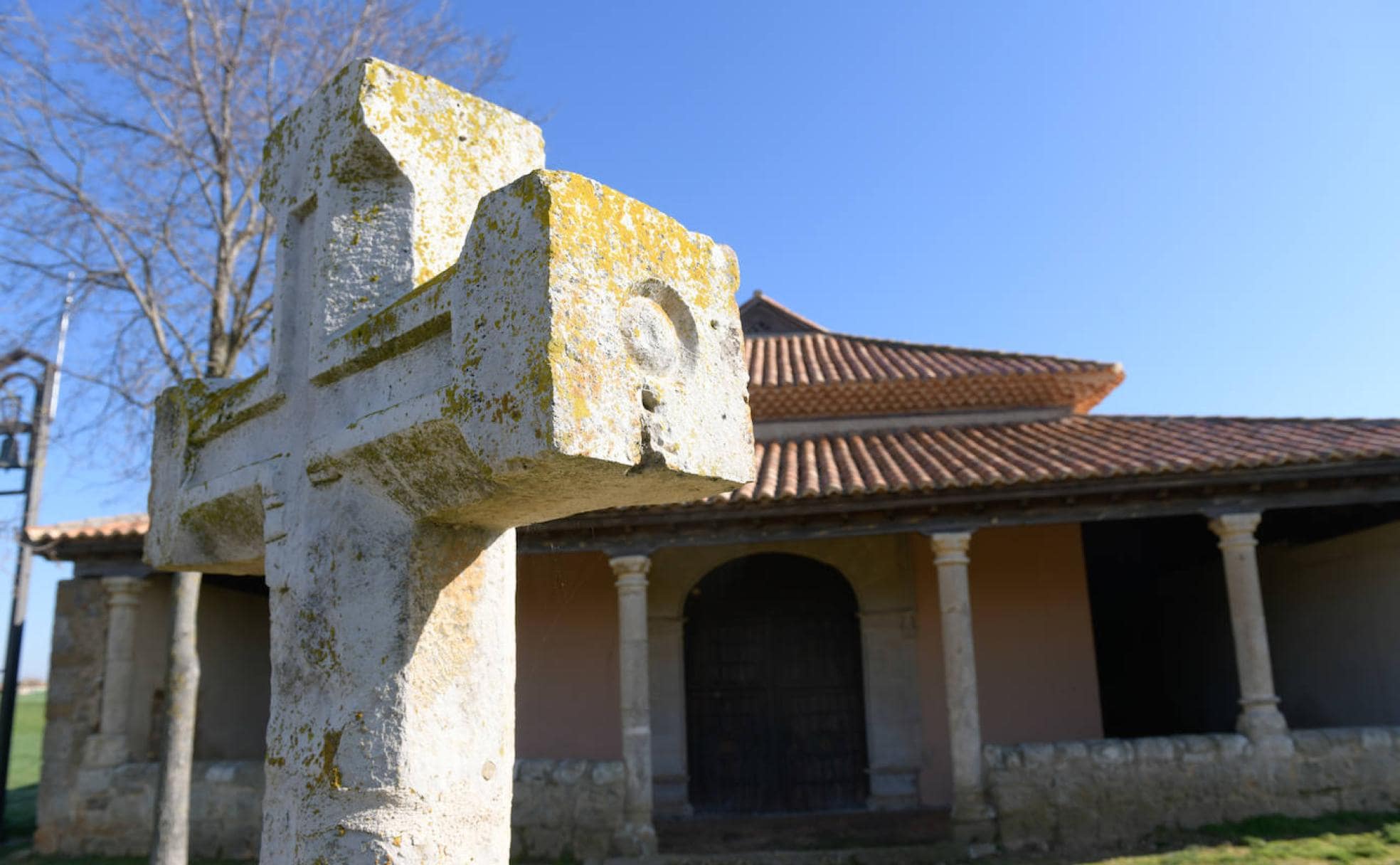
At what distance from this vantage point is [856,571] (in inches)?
423

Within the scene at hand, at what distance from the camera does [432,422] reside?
1973mm

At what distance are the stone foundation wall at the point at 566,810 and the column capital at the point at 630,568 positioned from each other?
1.52 metres

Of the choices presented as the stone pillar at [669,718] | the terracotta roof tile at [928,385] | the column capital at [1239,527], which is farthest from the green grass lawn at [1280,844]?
the terracotta roof tile at [928,385]

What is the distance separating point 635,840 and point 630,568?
7.38 feet

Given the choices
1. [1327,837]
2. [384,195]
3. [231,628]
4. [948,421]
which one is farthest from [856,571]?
[384,195]

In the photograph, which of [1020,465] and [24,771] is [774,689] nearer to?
[1020,465]

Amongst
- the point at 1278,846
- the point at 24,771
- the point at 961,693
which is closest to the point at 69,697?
the point at 961,693

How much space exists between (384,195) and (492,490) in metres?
0.86

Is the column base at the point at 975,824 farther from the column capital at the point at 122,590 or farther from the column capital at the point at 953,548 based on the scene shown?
the column capital at the point at 122,590

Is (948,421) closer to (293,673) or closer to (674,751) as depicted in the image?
(674,751)

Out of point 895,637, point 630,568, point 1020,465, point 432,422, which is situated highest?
point 1020,465

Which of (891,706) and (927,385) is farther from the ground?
(927,385)

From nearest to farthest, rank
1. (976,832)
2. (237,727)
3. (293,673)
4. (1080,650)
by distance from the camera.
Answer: (293,673), (976,832), (1080,650), (237,727)

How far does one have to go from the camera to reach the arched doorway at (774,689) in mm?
10484
